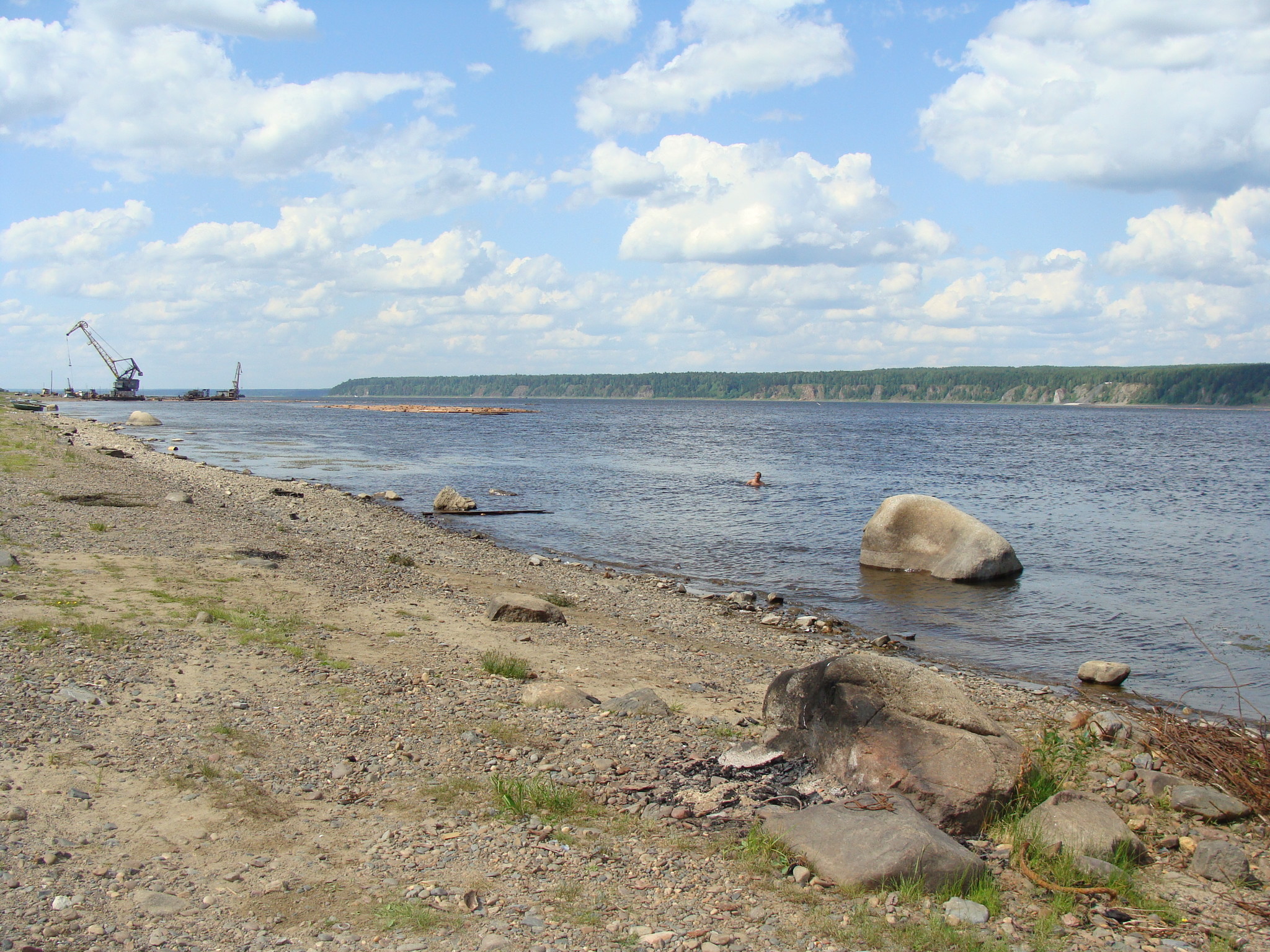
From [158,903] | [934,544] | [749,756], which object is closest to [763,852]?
[749,756]

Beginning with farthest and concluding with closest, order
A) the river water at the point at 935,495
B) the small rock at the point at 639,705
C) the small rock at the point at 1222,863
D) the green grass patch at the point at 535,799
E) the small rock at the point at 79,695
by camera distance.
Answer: the river water at the point at 935,495, the small rock at the point at 639,705, the small rock at the point at 79,695, the green grass patch at the point at 535,799, the small rock at the point at 1222,863

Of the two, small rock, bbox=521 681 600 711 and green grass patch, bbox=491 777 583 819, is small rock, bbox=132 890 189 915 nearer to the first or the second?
green grass patch, bbox=491 777 583 819

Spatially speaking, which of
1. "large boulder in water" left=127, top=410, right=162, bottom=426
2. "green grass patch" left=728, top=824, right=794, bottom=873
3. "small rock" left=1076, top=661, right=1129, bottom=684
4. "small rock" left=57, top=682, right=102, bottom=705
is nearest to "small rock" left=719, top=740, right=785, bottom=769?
"green grass patch" left=728, top=824, right=794, bottom=873

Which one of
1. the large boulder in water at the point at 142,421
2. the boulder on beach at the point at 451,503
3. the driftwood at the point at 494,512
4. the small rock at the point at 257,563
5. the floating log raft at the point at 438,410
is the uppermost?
the floating log raft at the point at 438,410

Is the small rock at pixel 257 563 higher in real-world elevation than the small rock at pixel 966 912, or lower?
higher

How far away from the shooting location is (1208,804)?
758 centimetres

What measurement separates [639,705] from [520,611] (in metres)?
5.02

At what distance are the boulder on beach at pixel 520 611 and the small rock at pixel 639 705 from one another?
447 cm

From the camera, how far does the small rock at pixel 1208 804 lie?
24.5 feet

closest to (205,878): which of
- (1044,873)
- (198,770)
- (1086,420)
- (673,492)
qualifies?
(198,770)

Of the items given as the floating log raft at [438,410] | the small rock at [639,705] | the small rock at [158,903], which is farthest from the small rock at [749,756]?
the floating log raft at [438,410]

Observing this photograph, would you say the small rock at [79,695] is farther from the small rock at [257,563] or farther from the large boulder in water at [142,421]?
the large boulder in water at [142,421]

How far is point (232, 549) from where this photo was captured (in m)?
17.5

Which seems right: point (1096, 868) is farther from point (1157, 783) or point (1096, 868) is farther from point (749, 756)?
point (749, 756)
